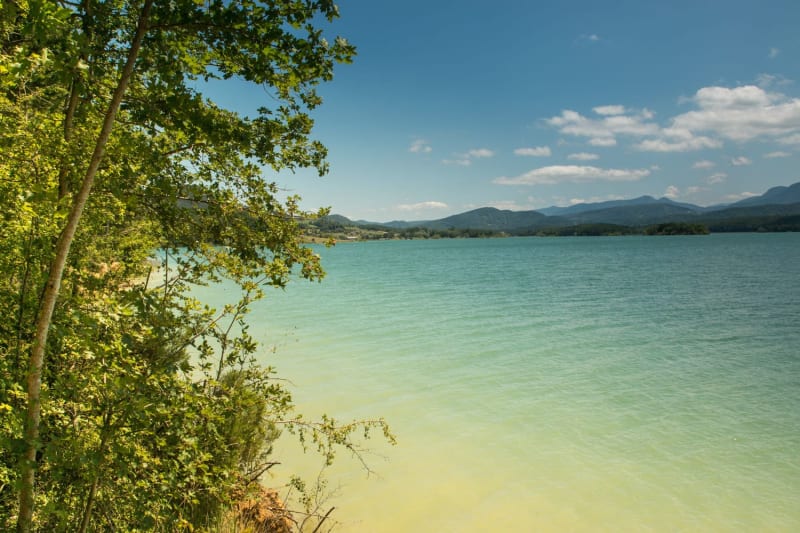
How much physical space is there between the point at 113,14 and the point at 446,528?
8.92m

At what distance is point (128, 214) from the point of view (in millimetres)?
4973

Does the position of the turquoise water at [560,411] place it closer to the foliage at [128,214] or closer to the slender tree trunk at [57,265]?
the foliage at [128,214]

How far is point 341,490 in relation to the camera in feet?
29.1

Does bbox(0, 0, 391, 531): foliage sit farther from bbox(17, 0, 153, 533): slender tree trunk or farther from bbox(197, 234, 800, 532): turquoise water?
bbox(197, 234, 800, 532): turquoise water

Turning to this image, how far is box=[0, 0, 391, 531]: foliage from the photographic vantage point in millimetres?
2758

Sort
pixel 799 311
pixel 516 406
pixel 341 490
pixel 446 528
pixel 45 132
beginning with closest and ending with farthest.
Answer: pixel 45 132 → pixel 446 528 → pixel 341 490 → pixel 516 406 → pixel 799 311

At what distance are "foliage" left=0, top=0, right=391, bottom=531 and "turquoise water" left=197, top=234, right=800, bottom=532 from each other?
18.0 ft

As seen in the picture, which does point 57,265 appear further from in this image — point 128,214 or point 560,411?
point 560,411

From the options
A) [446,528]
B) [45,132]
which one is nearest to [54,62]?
[45,132]

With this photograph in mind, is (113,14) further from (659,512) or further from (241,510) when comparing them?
(659,512)

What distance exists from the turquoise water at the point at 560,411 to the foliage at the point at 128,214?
548cm

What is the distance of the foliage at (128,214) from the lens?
2.76 meters

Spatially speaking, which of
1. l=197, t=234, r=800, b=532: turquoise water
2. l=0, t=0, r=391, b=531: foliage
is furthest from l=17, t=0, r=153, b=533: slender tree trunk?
l=197, t=234, r=800, b=532: turquoise water

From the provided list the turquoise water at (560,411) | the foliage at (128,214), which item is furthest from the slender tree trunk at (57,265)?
the turquoise water at (560,411)
